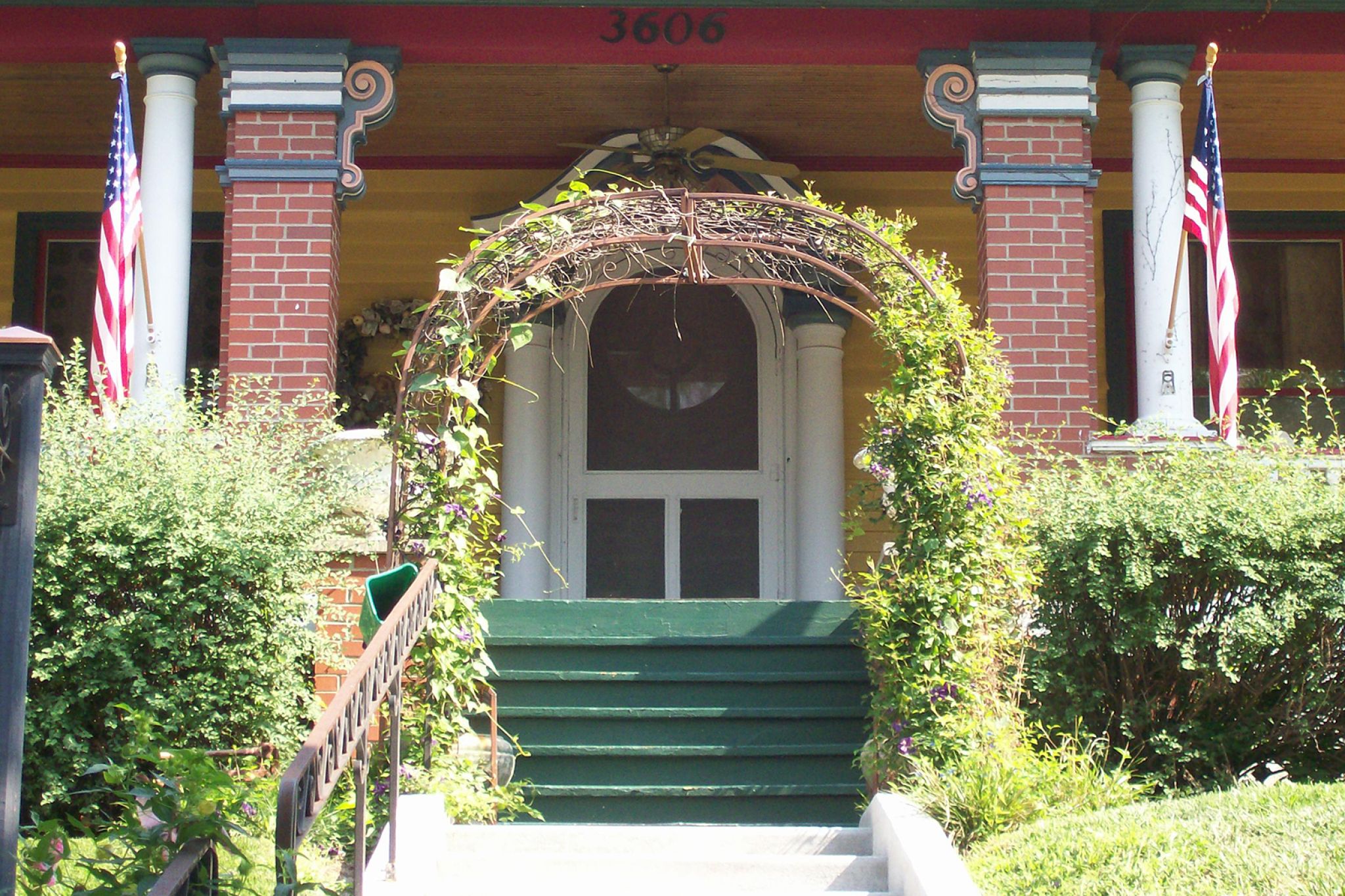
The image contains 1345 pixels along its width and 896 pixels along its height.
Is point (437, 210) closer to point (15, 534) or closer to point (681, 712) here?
point (681, 712)

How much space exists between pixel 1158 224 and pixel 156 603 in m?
5.19

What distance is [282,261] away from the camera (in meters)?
7.47

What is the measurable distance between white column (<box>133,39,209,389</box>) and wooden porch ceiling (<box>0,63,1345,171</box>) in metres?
1.00

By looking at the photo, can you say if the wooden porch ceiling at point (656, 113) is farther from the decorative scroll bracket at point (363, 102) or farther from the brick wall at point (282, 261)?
the brick wall at point (282, 261)

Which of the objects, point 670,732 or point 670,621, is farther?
point 670,621

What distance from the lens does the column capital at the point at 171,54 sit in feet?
25.3

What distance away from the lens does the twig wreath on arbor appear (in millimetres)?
5641

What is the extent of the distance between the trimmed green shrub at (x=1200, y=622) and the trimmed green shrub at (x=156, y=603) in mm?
2906

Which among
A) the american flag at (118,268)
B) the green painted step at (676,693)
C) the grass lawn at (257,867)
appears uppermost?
the american flag at (118,268)

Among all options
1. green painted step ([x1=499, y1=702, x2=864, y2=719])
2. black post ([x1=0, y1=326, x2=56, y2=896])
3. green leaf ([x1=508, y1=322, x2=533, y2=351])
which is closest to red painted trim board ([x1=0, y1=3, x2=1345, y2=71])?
green leaf ([x1=508, y1=322, x2=533, y2=351])

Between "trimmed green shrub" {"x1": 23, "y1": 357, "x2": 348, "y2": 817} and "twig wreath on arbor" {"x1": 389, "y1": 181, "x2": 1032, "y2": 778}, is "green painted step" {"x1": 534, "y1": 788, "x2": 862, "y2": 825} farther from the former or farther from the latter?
"trimmed green shrub" {"x1": 23, "y1": 357, "x2": 348, "y2": 817}

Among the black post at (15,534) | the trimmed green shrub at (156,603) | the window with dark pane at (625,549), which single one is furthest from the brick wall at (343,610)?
the window with dark pane at (625,549)

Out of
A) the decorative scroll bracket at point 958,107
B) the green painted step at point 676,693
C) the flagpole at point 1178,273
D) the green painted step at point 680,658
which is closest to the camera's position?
the green painted step at point 676,693

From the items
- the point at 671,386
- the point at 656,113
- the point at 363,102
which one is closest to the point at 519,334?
the point at 363,102
